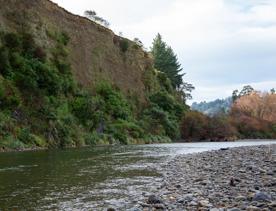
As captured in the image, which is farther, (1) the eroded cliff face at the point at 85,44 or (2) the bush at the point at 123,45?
(2) the bush at the point at 123,45

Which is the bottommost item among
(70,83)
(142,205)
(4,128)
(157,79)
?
(142,205)

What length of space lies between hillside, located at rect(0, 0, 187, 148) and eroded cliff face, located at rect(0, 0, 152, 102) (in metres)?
0.11

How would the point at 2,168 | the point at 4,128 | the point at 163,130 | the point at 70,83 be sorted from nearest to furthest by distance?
the point at 2,168 → the point at 4,128 → the point at 70,83 → the point at 163,130

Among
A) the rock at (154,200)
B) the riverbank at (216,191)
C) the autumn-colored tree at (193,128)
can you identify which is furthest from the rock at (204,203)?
the autumn-colored tree at (193,128)

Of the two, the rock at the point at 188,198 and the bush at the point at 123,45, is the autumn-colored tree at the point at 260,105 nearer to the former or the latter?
the bush at the point at 123,45

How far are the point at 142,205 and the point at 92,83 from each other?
153 ft

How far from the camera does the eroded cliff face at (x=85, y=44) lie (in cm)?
4847

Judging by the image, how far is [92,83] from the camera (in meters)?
56.0

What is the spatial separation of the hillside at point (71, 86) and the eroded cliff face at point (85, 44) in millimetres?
106

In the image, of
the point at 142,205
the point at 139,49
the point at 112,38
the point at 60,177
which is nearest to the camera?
the point at 142,205

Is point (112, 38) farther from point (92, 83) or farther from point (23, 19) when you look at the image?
point (23, 19)

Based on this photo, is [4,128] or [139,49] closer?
[4,128]

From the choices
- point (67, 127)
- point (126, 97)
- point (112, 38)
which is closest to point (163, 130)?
point (126, 97)

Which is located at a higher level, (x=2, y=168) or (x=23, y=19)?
(x=23, y=19)
